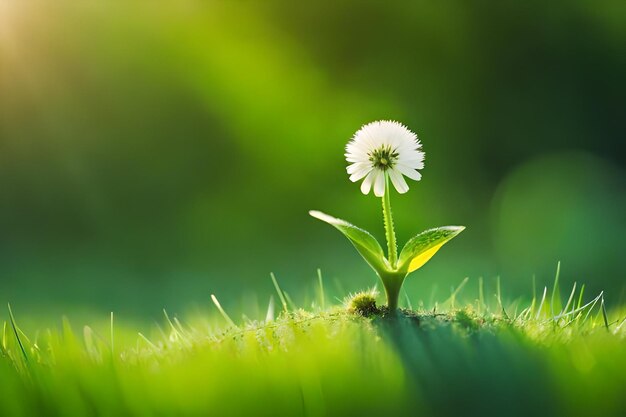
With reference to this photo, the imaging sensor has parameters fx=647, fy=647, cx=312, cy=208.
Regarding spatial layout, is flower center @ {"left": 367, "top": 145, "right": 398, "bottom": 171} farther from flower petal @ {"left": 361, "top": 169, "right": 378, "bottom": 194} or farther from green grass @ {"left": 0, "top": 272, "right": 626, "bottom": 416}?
green grass @ {"left": 0, "top": 272, "right": 626, "bottom": 416}

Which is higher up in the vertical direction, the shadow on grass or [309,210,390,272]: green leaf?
[309,210,390,272]: green leaf

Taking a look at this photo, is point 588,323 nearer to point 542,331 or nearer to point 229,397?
point 542,331

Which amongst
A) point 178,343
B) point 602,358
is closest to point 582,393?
point 602,358

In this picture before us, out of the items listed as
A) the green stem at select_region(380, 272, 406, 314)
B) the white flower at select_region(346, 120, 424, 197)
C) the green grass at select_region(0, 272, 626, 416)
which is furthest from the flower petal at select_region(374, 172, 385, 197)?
the green grass at select_region(0, 272, 626, 416)

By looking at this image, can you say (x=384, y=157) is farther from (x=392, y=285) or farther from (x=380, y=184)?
(x=392, y=285)

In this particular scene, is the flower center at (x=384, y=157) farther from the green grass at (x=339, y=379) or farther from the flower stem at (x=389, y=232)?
the green grass at (x=339, y=379)

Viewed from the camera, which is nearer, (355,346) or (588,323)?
(355,346)
